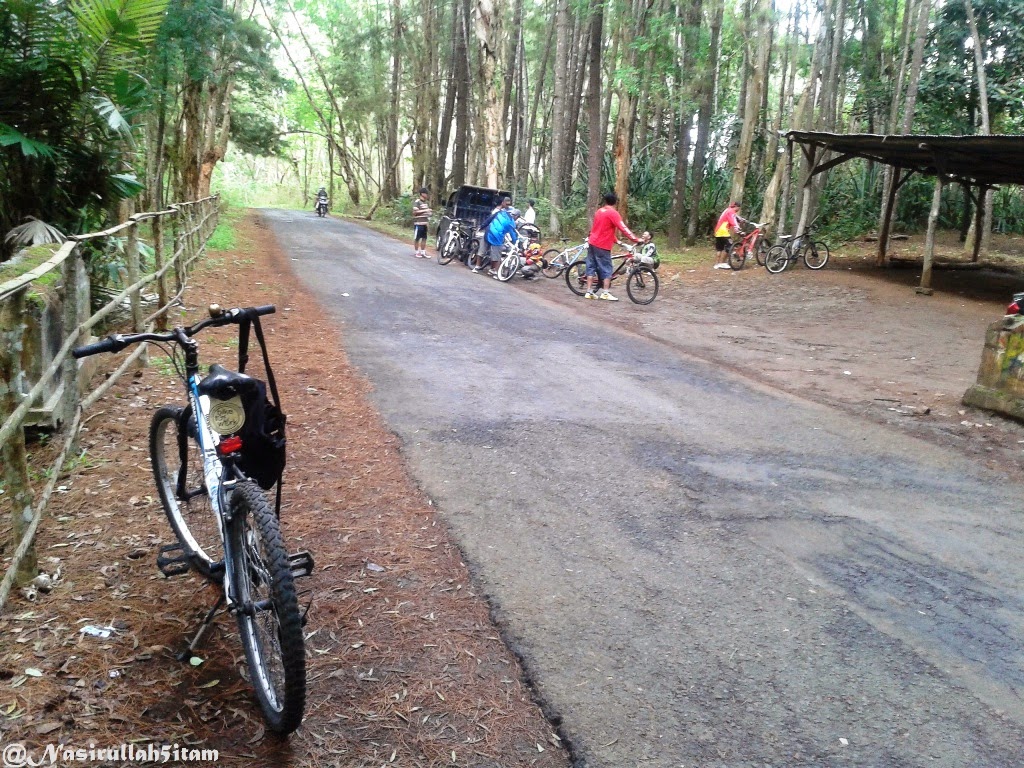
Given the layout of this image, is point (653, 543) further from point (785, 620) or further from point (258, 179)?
point (258, 179)

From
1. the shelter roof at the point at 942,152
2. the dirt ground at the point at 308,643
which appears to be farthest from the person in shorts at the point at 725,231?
the dirt ground at the point at 308,643

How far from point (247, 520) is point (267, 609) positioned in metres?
0.35

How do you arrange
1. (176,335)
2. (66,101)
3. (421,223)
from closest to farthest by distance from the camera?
(176,335) < (66,101) < (421,223)

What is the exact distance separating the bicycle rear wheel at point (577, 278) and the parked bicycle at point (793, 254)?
5620 mm

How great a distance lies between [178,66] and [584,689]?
13.1 metres

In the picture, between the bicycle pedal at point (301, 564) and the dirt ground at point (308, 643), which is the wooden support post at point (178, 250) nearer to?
the dirt ground at point (308, 643)

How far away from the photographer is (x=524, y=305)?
1296cm

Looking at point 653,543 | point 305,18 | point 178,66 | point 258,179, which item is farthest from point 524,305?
point 258,179

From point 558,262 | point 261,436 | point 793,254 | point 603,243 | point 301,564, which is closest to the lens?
point 301,564

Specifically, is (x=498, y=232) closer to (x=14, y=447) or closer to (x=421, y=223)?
(x=421, y=223)

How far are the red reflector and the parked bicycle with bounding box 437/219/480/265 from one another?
16097 mm

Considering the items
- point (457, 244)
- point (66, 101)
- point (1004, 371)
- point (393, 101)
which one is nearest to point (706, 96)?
point (457, 244)

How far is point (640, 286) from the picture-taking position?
14.2 m

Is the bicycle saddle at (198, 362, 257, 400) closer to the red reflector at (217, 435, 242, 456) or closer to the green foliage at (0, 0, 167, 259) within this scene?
the red reflector at (217, 435, 242, 456)
